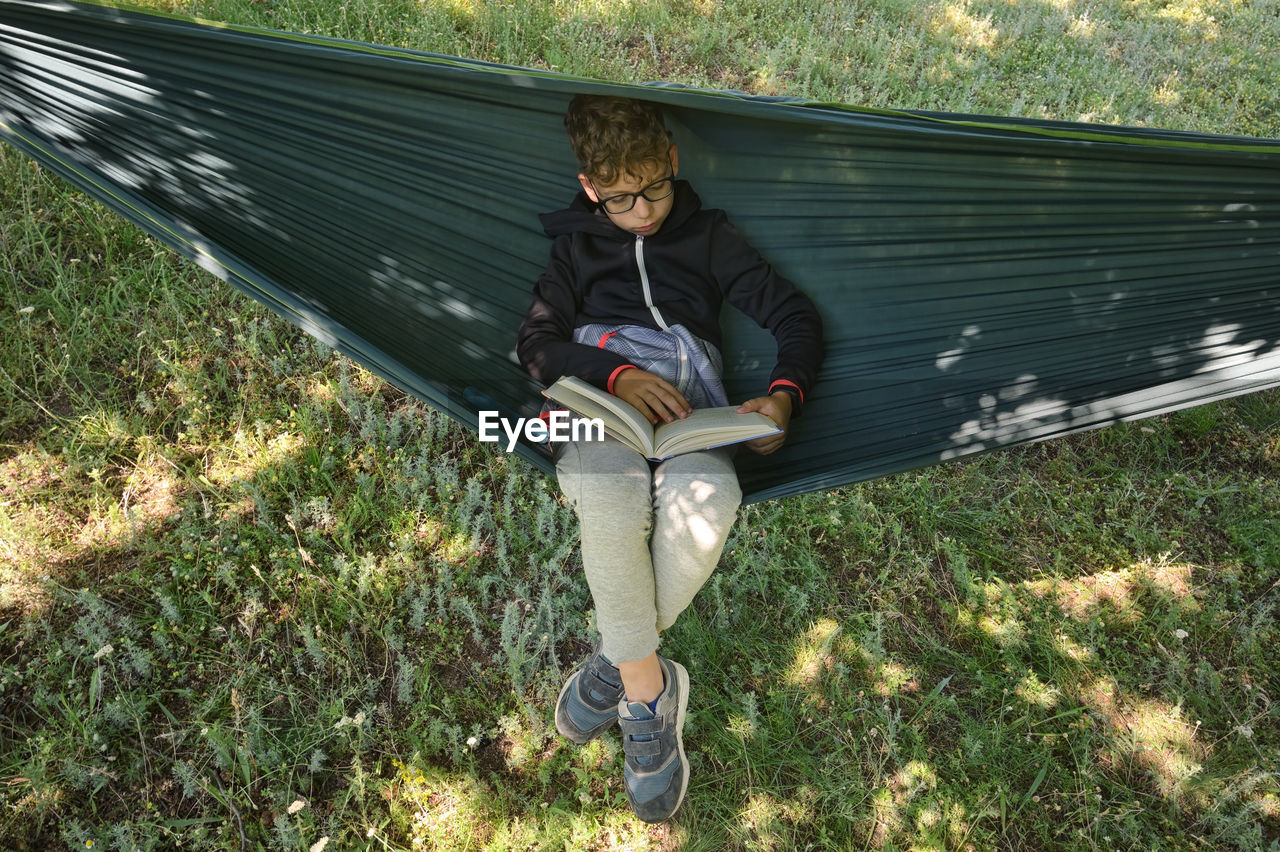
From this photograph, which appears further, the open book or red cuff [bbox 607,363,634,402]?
red cuff [bbox 607,363,634,402]

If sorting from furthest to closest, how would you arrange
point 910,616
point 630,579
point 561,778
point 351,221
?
point 910,616
point 351,221
point 561,778
point 630,579

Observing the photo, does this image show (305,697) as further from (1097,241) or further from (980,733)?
(1097,241)

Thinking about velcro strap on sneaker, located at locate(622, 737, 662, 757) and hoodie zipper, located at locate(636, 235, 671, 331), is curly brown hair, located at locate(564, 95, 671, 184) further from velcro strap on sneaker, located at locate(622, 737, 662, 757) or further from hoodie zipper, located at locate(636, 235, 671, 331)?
velcro strap on sneaker, located at locate(622, 737, 662, 757)

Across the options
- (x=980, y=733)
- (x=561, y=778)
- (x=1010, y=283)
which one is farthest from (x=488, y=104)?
(x=980, y=733)

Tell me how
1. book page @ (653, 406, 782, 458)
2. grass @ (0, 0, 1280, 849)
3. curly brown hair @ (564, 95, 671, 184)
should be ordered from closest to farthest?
book page @ (653, 406, 782, 458), curly brown hair @ (564, 95, 671, 184), grass @ (0, 0, 1280, 849)

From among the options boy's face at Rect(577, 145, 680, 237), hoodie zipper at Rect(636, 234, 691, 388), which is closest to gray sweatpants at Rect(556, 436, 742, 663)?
hoodie zipper at Rect(636, 234, 691, 388)

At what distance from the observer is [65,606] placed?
211 centimetres

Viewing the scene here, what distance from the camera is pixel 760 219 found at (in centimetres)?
192

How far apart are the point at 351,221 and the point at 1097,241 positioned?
1.71 m

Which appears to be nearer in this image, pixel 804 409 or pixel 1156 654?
pixel 804 409

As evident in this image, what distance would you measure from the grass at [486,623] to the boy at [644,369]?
0.70 ft

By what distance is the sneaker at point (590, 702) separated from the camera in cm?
184

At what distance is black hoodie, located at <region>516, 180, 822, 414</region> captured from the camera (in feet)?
6.08

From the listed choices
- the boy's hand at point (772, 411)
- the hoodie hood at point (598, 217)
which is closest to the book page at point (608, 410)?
the boy's hand at point (772, 411)
